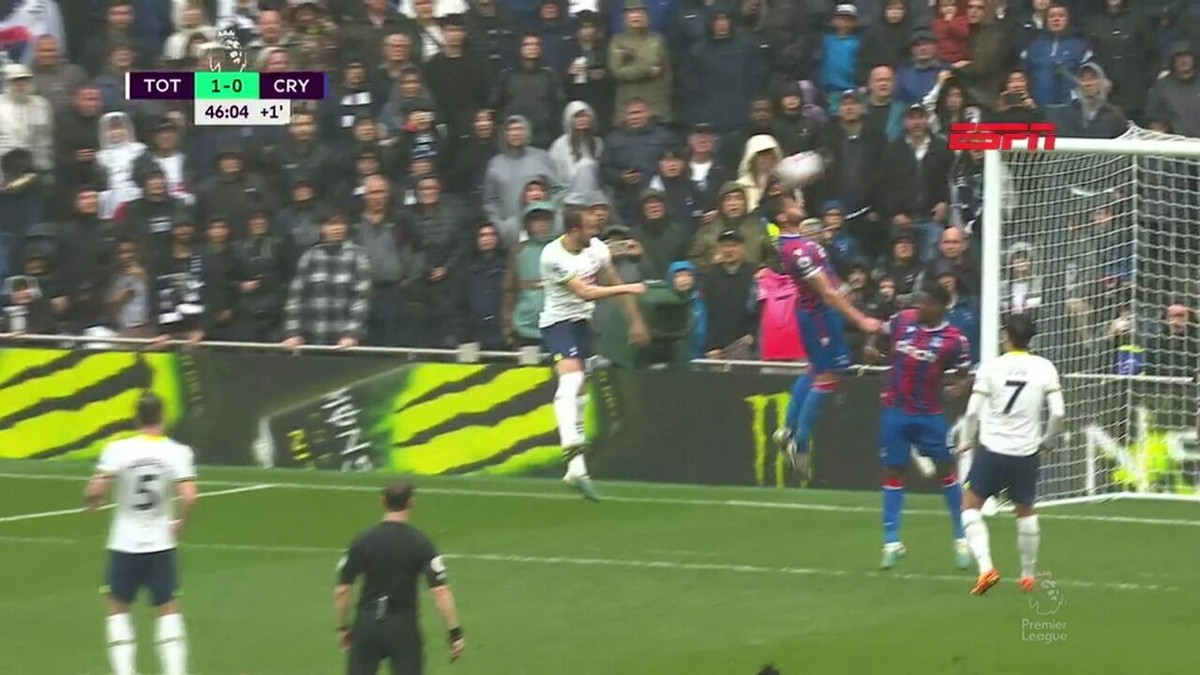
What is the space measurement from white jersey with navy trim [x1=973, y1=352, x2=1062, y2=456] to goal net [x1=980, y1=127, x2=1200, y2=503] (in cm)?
383

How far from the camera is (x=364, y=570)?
34.1ft

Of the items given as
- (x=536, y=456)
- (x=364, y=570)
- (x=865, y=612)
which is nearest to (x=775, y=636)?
(x=865, y=612)

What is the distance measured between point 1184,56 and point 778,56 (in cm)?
376

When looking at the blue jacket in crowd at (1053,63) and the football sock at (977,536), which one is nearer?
the football sock at (977,536)

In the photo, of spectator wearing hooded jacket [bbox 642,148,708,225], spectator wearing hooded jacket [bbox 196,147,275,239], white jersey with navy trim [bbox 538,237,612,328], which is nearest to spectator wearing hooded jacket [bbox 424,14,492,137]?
spectator wearing hooded jacket [bbox 196,147,275,239]

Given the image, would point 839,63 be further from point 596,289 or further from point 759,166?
point 596,289

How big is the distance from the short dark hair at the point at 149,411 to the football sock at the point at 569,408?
6447mm

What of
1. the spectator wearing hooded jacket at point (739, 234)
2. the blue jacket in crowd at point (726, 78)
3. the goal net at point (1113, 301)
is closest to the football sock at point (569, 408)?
the spectator wearing hooded jacket at point (739, 234)

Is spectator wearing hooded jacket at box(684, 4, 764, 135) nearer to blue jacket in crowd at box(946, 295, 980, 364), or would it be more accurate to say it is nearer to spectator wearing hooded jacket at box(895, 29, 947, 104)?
spectator wearing hooded jacket at box(895, 29, 947, 104)

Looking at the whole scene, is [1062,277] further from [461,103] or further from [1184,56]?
[461,103]

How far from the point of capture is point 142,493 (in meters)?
12.1

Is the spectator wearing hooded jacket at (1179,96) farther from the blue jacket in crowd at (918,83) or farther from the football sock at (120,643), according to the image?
the football sock at (120,643)

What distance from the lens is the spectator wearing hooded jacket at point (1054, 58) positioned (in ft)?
70.0

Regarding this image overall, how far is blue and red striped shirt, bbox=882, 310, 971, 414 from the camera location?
585 inches
